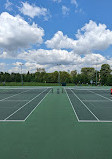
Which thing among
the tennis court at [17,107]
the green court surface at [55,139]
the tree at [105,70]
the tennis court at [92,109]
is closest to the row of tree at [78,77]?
the tree at [105,70]

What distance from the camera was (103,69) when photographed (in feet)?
233

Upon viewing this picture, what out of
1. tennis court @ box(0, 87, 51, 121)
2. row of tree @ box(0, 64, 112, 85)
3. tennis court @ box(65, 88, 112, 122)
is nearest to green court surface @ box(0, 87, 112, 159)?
tennis court @ box(65, 88, 112, 122)

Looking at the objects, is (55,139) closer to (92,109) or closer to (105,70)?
(92,109)

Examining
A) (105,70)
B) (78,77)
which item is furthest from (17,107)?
(105,70)

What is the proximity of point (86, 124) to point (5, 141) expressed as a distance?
13.3 ft

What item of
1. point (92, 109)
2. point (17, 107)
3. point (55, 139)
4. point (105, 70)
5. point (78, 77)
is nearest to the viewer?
point (55, 139)

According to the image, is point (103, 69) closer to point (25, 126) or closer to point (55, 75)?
point (55, 75)

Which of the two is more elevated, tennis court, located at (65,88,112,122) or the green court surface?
tennis court, located at (65,88,112,122)

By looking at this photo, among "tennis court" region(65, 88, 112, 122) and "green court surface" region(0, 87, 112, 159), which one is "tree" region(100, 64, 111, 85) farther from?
"green court surface" region(0, 87, 112, 159)

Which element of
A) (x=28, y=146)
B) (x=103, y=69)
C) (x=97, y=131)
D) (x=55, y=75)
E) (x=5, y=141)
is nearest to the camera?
(x=28, y=146)

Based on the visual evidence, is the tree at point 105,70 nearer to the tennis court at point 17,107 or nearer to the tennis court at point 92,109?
the tennis court at point 92,109

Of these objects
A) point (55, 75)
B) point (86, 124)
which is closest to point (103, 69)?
point (55, 75)

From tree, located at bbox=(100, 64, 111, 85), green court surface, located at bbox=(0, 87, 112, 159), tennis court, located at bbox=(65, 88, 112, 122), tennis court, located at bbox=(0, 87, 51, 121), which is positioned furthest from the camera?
tree, located at bbox=(100, 64, 111, 85)

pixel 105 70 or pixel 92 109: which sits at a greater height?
pixel 105 70
